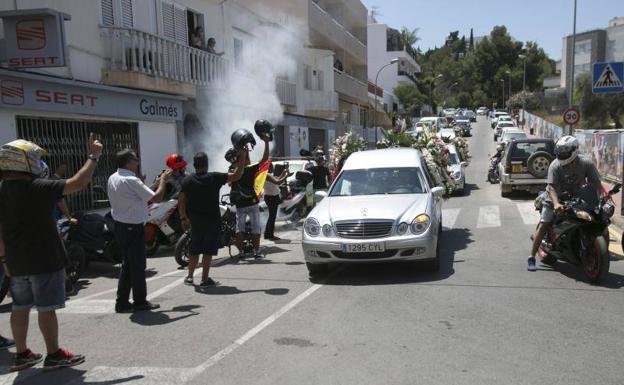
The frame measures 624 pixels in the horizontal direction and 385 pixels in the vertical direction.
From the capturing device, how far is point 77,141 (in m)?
11.9

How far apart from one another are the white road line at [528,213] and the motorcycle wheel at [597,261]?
17.4ft

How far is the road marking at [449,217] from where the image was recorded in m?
11.9

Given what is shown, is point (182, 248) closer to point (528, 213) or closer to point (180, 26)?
point (528, 213)

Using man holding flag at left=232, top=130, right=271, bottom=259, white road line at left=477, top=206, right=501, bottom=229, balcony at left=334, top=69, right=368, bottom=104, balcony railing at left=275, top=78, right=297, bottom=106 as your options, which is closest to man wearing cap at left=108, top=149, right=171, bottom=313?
man holding flag at left=232, top=130, right=271, bottom=259

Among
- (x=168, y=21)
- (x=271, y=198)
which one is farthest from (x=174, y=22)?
(x=271, y=198)

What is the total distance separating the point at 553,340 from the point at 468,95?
335 ft

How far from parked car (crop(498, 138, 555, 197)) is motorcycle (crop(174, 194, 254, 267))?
922 centimetres

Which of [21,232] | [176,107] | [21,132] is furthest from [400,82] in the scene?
[21,232]

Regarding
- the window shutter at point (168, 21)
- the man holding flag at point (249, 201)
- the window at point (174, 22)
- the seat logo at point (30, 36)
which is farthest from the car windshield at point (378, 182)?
the window shutter at point (168, 21)

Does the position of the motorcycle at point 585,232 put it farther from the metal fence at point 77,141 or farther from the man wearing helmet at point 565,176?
the metal fence at point 77,141

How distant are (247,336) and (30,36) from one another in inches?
289

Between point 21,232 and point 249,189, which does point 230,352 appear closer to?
point 21,232

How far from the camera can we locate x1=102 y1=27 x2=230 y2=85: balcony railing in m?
12.9

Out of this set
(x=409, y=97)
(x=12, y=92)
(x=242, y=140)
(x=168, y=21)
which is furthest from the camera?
(x=409, y=97)
